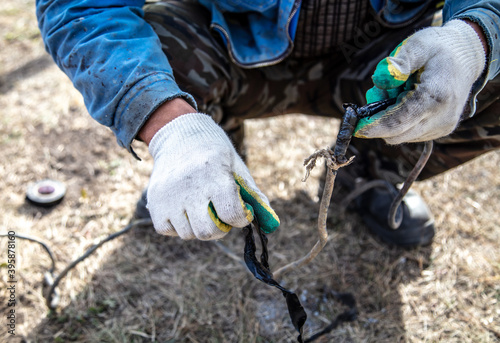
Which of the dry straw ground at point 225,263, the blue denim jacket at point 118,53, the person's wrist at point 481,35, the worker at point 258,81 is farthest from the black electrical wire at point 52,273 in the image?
the person's wrist at point 481,35

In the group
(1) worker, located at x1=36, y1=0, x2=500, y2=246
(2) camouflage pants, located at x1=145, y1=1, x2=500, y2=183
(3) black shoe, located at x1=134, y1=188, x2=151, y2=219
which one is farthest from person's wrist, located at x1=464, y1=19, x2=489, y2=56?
(3) black shoe, located at x1=134, y1=188, x2=151, y2=219

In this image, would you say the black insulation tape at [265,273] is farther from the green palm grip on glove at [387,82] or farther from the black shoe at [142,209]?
the black shoe at [142,209]

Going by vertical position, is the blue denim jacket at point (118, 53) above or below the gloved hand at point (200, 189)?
above

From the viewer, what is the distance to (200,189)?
84cm

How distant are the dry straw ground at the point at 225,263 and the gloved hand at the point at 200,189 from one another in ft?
1.76

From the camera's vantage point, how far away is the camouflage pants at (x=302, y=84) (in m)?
1.18

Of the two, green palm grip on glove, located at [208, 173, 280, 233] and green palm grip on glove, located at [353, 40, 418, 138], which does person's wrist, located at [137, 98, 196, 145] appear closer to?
green palm grip on glove, located at [208, 173, 280, 233]

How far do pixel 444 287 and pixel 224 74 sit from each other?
1.06 meters

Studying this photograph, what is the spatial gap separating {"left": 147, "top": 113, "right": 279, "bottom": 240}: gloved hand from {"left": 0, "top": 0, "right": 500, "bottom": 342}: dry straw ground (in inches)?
21.1

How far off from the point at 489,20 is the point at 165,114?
82cm

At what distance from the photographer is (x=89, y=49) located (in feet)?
3.22

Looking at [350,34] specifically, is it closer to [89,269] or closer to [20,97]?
[89,269]

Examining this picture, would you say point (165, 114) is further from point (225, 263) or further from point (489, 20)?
point (489, 20)

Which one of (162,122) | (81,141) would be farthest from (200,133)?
(81,141)
